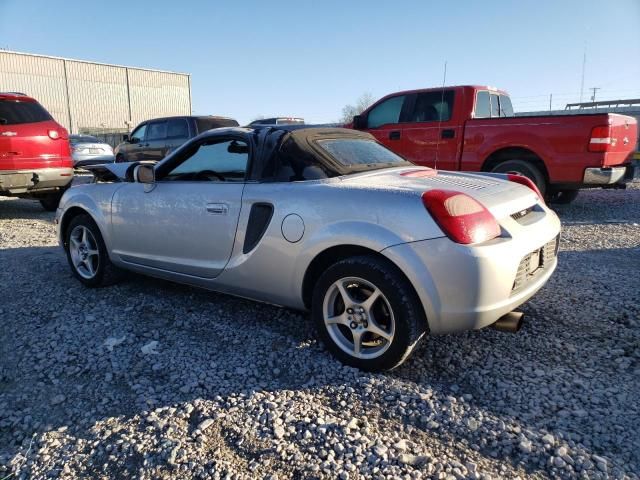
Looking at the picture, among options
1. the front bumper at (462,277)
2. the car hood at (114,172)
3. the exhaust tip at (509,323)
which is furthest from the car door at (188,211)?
the exhaust tip at (509,323)

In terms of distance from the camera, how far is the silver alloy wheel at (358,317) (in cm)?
273

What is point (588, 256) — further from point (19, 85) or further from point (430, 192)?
point (19, 85)

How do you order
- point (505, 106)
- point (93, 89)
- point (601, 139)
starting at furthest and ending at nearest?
point (93, 89) < point (505, 106) < point (601, 139)

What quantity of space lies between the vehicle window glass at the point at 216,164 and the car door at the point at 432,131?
4946 mm

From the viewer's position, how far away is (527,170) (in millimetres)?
7227

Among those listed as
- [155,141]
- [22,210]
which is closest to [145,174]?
[22,210]

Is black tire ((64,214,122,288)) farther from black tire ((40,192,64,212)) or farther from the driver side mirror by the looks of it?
black tire ((40,192,64,212))

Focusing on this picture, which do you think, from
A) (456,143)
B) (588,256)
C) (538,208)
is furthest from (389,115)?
(538,208)

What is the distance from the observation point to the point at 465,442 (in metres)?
2.19

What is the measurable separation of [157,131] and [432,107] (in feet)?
23.3

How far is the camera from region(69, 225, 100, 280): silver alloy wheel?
14.3 feet

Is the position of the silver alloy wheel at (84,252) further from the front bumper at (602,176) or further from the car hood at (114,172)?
the front bumper at (602,176)

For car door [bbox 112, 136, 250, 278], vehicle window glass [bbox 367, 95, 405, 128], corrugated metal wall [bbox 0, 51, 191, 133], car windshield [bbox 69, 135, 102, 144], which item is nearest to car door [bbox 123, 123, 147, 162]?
car windshield [bbox 69, 135, 102, 144]

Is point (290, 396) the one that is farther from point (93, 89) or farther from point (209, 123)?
point (93, 89)
